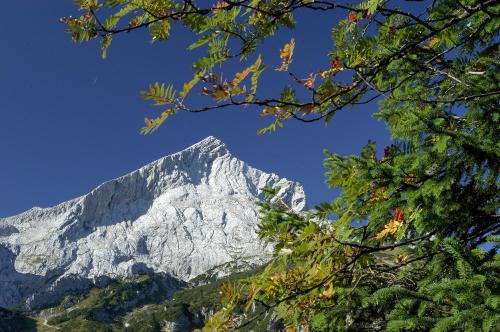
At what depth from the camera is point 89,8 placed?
8.14 ft

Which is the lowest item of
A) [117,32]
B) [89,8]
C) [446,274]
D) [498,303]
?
[498,303]

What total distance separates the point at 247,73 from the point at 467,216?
15.5ft

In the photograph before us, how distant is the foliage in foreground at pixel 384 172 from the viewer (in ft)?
8.61

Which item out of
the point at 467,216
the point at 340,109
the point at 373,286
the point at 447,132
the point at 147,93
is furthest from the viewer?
the point at 373,286

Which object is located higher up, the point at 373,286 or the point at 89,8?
the point at 89,8

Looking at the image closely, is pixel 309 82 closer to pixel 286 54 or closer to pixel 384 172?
pixel 286 54

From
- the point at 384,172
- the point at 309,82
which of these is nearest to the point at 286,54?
the point at 309,82

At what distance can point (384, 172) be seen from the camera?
16.1 feet

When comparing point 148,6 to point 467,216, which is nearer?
point 148,6

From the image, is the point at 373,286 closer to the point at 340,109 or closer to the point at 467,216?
the point at 467,216

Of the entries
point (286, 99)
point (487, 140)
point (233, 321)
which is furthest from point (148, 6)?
point (487, 140)

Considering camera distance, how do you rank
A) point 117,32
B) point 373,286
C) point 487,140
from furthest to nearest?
point 373,286, point 487,140, point 117,32

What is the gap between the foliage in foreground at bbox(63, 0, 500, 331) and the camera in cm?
262

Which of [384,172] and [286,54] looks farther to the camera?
[384,172]
